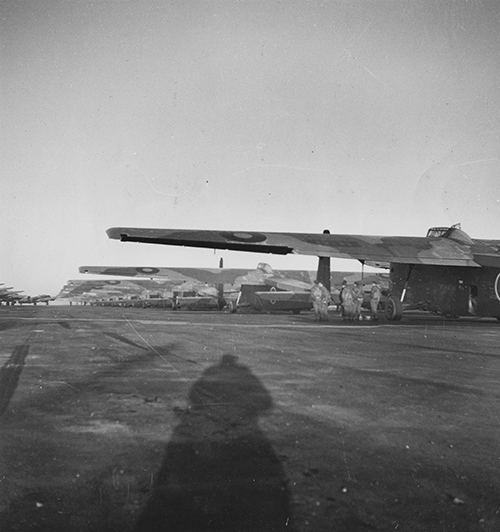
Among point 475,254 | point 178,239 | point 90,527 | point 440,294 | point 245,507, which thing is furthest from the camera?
point 440,294

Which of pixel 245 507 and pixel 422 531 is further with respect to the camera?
pixel 245 507

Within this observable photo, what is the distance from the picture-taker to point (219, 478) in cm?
322

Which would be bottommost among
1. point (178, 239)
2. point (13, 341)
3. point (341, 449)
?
point (13, 341)

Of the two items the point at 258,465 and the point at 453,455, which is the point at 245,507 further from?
the point at 453,455

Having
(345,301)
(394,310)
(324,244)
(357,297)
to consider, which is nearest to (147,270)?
(345,301)

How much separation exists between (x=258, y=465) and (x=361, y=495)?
0.80 metres

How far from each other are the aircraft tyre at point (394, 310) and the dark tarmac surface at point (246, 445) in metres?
13.5

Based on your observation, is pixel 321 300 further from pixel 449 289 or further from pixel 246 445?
pixel 246 445

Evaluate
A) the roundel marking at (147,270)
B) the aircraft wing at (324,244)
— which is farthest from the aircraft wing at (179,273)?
the aircraft wing at (324,244)

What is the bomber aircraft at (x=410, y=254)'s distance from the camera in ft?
51.2

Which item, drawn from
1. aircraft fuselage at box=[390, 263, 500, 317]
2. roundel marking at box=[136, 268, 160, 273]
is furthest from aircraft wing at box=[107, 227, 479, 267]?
roundel marking at box=[136, 268, 160, 273]

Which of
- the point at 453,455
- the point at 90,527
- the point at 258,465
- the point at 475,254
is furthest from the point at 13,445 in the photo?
the point at 475,254

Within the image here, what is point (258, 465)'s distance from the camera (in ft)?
11.3

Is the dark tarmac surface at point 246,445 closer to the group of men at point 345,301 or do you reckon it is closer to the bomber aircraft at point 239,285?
the group of men at point 345,301
